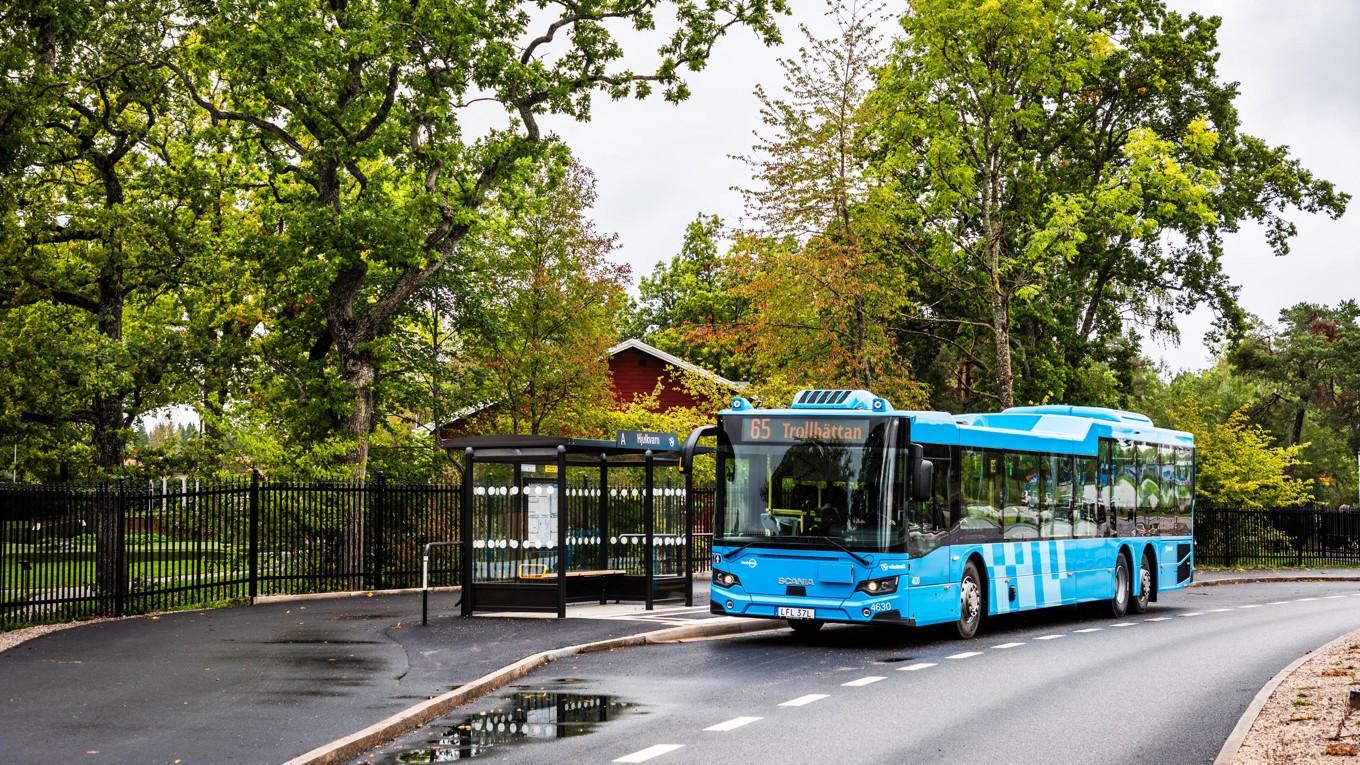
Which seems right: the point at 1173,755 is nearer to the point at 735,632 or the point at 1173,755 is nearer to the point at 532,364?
the point at 735,632

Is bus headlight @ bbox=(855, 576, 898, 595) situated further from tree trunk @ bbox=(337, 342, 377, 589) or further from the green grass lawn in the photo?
tree trunk @ bbox=(337, 342, 377, 589)

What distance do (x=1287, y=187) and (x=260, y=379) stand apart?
117 ft

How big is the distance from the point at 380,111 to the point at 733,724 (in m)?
20.7

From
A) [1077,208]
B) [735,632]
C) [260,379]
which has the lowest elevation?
[735,632]

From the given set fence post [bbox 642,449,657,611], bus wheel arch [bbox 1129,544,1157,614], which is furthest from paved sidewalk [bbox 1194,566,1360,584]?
fence post [bbox 642,449,657,611]

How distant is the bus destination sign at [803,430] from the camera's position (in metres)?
18.5

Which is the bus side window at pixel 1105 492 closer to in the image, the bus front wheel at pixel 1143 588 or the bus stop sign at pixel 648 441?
the bus front wheel at pixel 1143 588

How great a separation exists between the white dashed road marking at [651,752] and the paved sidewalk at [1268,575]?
29.1 m

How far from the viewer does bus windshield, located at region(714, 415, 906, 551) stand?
59.5ft

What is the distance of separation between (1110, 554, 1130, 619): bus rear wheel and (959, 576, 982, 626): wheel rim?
17.9 feet

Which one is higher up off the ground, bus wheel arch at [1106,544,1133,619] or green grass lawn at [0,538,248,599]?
green grass lawn at [0,538,248,599]

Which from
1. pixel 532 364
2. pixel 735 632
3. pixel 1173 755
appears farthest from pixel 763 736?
pixel 532 364

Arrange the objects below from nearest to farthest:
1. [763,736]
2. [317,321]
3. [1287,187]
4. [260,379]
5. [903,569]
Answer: [763,736] < [903,569] < [260,379] < [317,321] < [1287,187]

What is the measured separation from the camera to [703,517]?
33.8m
